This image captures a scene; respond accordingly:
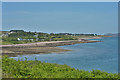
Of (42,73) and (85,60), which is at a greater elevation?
(42,73)

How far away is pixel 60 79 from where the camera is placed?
6867 mm

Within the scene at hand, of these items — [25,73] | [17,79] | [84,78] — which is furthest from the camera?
[25,73]

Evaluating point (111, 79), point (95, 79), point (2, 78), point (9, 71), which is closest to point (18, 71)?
point (9, 71)

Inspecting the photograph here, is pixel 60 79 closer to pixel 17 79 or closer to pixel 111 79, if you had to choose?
pixel 17 79

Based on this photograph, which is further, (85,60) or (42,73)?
(85,60)

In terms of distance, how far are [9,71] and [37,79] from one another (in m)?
2.35

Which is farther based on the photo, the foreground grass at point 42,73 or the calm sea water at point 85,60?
the calm sea water at point 85,60

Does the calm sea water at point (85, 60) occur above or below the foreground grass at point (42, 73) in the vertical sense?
below

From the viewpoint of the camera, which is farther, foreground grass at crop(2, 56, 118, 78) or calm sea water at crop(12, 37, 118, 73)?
calm sea water at crop(12, 37, 118, 73)

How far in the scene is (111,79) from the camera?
7242 millimetres

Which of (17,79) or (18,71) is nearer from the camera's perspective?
(17,79)

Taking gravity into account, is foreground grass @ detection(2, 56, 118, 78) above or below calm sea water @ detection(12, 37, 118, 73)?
above

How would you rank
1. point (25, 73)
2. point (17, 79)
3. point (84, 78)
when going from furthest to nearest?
point (25, 73) → point (84, 78) → point (17, 79)

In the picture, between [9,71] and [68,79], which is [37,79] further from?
[9,71]
